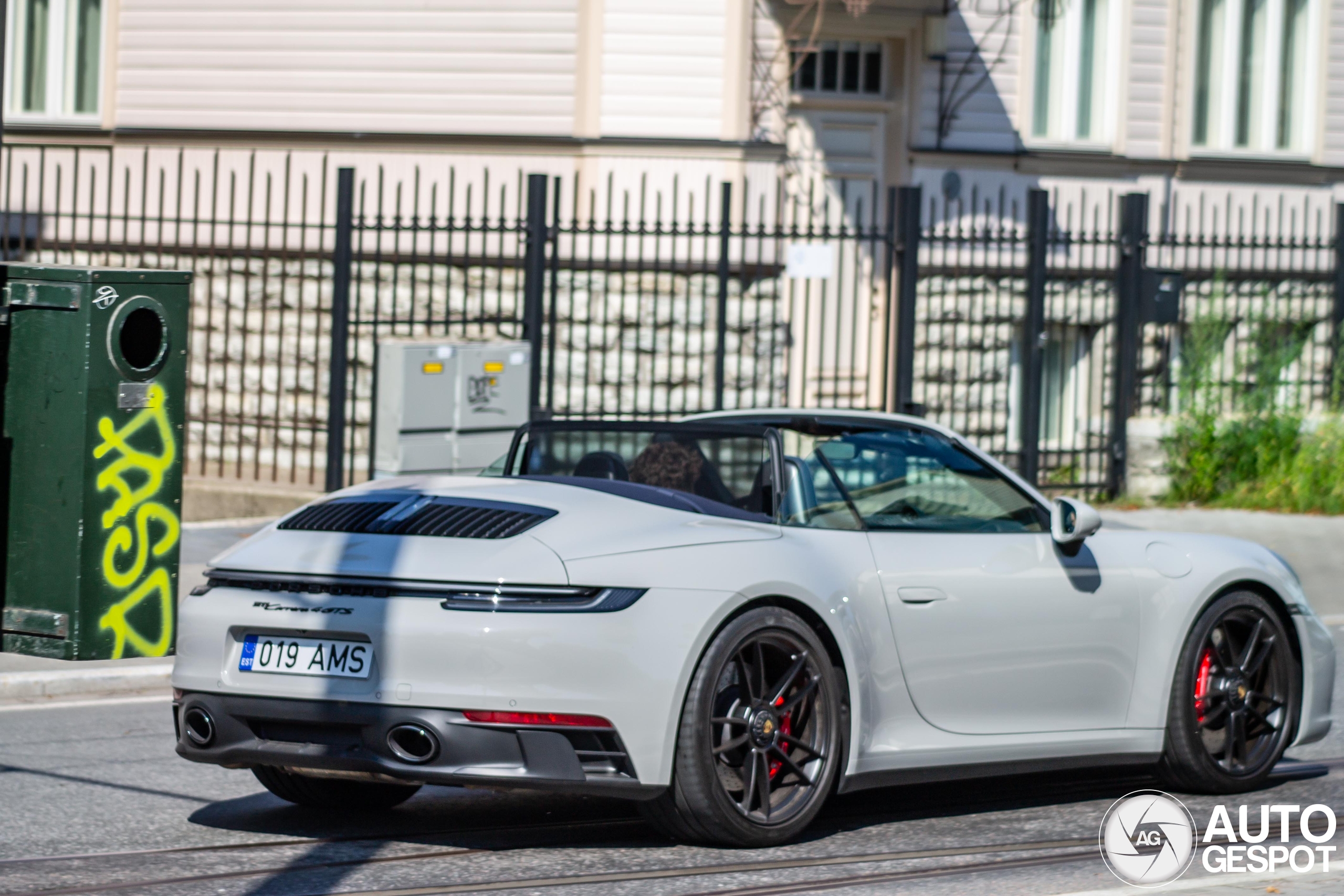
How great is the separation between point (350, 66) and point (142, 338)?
13227 mm

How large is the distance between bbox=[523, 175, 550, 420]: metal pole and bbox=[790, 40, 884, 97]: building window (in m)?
4.58

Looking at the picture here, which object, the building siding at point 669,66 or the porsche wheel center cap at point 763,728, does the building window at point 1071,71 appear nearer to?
the building siding at point 669,66

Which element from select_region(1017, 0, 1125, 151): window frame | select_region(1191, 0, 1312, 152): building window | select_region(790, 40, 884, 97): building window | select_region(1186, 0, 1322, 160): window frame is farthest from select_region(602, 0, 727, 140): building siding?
select_region(1191, 0, 1312, 152): building window

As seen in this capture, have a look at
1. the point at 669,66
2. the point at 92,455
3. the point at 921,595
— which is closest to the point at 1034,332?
the point at 669,66

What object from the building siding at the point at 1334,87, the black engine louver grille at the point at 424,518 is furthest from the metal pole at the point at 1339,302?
the black engine louver grille at the point at 424,518

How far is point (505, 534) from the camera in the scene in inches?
213

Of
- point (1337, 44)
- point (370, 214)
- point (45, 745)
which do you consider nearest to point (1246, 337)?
point (1337, 44)

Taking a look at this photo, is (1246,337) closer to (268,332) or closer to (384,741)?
(268,332)

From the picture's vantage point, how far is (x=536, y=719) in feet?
17.0

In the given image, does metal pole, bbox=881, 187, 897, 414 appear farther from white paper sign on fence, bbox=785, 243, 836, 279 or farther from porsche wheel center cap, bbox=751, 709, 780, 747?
porsche wheel center cap, bbox=751, 709, 780, 747

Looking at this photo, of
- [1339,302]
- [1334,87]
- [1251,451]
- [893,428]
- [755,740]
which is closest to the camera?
A: [755,740]

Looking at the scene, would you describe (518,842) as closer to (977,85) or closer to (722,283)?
(722,283)

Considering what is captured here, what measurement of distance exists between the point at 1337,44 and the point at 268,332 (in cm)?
1256

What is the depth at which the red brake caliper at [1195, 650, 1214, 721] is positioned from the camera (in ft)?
22.1
